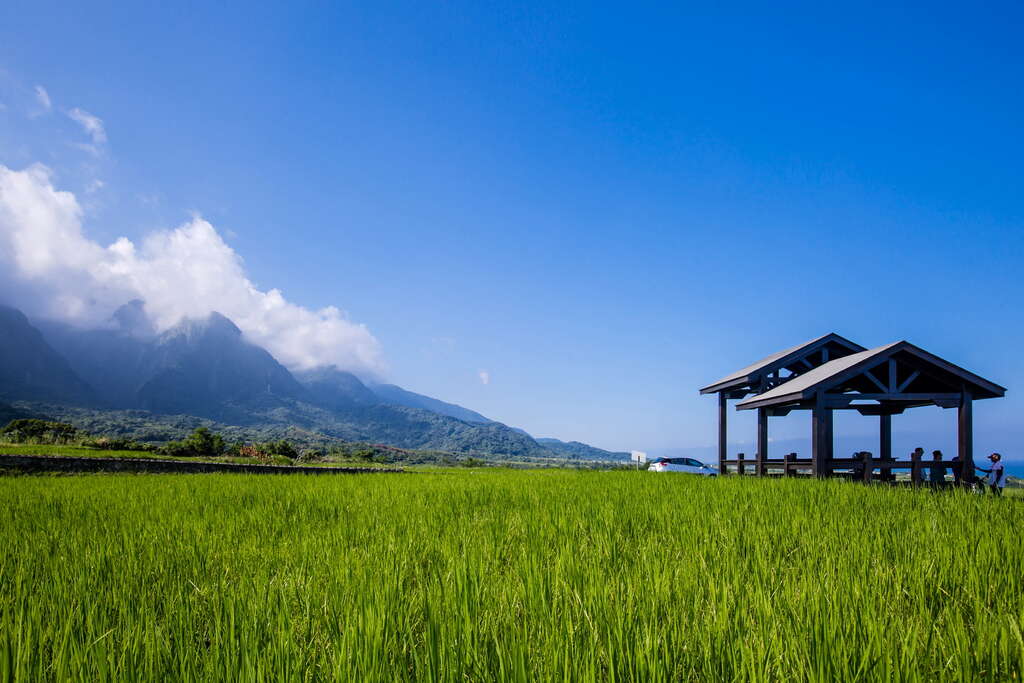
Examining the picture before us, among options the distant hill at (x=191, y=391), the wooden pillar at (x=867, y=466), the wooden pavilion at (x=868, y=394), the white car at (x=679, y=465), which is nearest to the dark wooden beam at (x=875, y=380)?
the wooden pavilion at (x=868, y=394)

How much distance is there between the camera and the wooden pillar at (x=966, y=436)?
43.4ft

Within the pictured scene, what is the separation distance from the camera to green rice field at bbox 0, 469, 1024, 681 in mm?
1857

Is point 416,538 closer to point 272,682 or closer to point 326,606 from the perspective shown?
point 326,606

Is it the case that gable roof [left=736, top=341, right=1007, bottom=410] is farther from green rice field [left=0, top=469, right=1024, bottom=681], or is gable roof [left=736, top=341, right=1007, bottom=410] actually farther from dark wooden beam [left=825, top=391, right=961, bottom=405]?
green rice field [left=0, top=469, right=1024, bottom=681]

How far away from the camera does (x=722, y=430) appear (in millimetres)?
18734

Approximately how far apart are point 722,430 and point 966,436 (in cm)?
669

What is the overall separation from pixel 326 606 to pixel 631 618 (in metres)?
1.38

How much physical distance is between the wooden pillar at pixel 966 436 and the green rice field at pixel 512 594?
29.2ft

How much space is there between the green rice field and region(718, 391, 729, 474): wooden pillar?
1240 centimetres

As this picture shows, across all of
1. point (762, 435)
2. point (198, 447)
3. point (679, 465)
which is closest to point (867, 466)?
point (762, 435)

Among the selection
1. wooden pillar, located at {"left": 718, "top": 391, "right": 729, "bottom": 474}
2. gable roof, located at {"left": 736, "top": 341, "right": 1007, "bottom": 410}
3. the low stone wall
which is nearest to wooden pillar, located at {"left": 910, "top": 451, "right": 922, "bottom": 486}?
gable roof, located at {"left": 736, "top": 341, "right": 1007, "bottom": 410}

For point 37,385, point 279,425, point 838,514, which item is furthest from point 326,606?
point 37,385

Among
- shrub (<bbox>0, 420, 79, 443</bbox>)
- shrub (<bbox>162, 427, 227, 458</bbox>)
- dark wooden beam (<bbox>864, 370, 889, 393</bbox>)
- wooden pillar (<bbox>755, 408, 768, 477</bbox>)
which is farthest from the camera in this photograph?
shrub (<bbox>0, 420, 79, 443</bbox>)

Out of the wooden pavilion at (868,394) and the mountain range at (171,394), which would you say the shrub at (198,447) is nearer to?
the wooden pavilion at (868,394)
